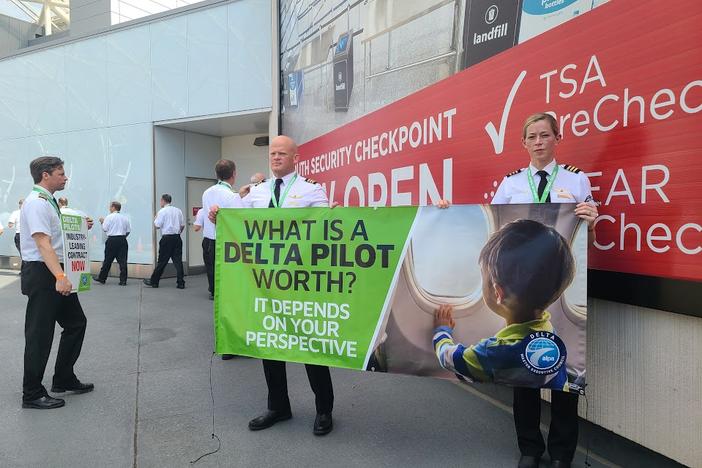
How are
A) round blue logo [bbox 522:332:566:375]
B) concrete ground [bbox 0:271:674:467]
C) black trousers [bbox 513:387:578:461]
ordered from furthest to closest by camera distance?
concrete ground [bbox 0:271:674:467] < black trousers [bbox 513:387:578:461] < round blue logo [bbox 522:332:566:375]

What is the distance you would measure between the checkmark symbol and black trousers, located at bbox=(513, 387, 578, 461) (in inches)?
62.9

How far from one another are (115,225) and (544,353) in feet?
30.3

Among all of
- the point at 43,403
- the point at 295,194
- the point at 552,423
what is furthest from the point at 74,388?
the point at 552,423

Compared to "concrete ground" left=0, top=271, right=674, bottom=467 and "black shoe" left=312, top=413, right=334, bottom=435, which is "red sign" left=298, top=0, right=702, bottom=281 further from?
"black shoe" left=312, top=413, right=334, bottom=435

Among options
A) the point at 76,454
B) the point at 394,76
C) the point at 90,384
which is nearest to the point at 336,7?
the point at 394,76

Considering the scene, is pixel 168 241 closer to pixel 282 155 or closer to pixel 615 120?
pixel 282 155

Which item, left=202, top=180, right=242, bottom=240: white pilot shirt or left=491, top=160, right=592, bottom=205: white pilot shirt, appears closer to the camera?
left=491, top=160, right=592, bottom=205: white pilot shirt

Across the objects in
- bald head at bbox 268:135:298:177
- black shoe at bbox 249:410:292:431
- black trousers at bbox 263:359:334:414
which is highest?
bald head at bbox 268:135:298:177

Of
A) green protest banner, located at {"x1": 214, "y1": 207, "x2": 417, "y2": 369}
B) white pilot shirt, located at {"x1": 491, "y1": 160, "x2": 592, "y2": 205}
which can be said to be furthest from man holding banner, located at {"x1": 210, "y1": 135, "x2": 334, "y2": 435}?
white pilot shirt, located at {"x1": 491, "y1": 160, "x2": 592, "y2": 205}

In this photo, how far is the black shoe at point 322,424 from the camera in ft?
9.71

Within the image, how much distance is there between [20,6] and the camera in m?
15.6

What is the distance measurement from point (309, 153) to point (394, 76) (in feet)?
7.11

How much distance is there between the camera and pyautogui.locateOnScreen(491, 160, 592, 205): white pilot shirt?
7.88 ft

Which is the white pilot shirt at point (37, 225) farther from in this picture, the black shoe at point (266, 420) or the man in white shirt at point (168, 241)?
the man in white shirt at point (168, 241)
